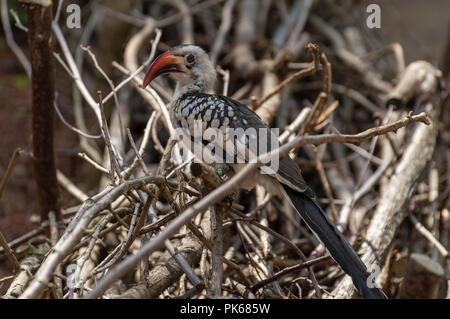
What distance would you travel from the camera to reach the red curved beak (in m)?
1.81

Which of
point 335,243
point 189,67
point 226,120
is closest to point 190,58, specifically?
point 189,67

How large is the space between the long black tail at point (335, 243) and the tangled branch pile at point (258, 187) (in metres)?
0.06

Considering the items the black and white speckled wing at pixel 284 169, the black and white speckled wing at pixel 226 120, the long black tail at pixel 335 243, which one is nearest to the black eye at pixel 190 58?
the black and white speckled wing at pixel 226 120

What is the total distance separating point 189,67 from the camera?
1.91 meters

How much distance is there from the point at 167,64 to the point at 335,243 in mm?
959

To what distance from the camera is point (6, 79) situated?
334 cm

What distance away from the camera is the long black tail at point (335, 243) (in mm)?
1227

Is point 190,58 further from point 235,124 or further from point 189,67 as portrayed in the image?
point 235,124

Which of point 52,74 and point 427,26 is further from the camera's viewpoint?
point 427,26

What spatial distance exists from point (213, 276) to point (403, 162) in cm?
125

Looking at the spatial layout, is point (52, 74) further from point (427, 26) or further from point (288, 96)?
point (427, 26)

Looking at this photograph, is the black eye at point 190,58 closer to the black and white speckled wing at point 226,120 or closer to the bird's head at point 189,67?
the bird's head at point 189,67
